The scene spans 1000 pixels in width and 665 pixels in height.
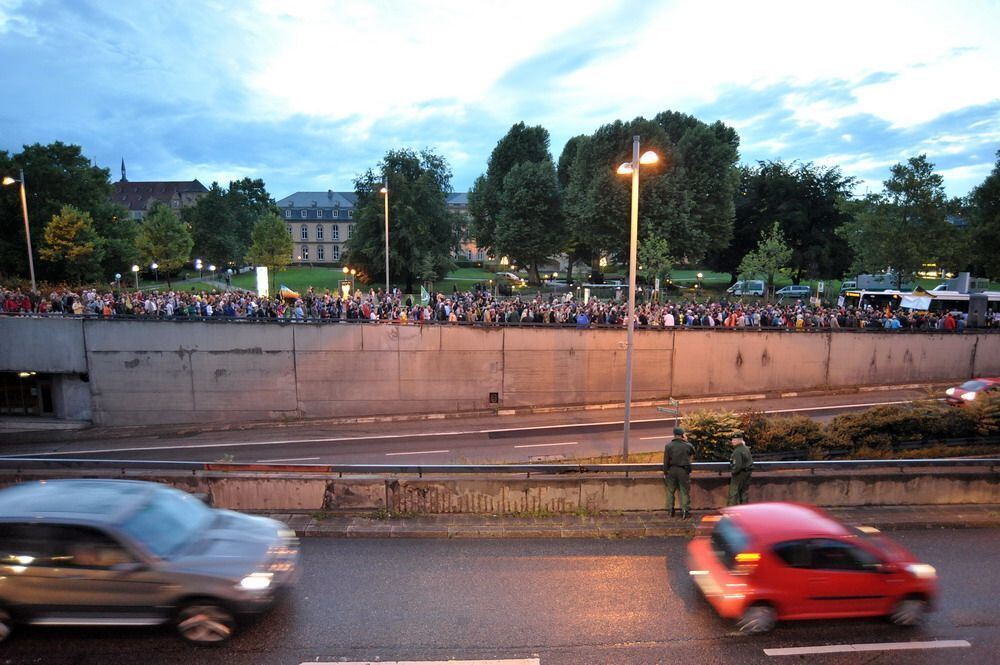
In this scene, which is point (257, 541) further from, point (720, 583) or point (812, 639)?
point (812, 639)

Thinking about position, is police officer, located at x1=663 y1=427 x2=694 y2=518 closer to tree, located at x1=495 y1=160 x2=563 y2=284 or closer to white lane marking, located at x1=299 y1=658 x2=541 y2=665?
white lane marking, located at x1=299 y1=658 x2=541 y2=665

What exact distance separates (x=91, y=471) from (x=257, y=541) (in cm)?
621

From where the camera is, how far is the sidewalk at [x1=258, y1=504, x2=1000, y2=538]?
9906mm

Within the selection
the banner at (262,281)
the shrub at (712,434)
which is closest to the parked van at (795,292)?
the banner at (262,281)

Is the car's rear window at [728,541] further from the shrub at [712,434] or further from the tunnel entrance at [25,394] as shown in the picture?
the tunnel entrance at [25,394]

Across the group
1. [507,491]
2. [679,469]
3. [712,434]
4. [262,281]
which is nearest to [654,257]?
[262,281]

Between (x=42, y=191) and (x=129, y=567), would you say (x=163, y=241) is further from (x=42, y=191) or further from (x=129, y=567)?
(x=129, y=567)

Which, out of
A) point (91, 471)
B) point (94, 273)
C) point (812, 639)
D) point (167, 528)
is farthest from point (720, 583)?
point (94, 273)

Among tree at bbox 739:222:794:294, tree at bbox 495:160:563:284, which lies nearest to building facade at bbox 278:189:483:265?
tree at bbox 495:160:563:284

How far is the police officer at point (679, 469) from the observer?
401 inches

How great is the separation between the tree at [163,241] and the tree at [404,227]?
2275 cm

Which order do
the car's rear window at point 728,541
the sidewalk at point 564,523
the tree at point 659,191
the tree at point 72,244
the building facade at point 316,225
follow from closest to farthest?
the car's rear window at point 728,541 → the sidewalk at point 564,523 → the tree at point 72,244 → the tree at point 659,191 → the building facade at point 316,225

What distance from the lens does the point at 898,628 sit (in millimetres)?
7281

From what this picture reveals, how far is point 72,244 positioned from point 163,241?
17.8m
